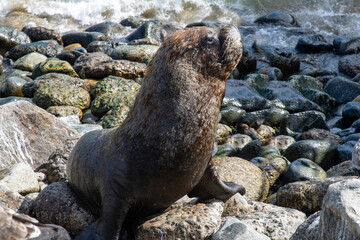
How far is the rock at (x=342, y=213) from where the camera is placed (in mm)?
2467

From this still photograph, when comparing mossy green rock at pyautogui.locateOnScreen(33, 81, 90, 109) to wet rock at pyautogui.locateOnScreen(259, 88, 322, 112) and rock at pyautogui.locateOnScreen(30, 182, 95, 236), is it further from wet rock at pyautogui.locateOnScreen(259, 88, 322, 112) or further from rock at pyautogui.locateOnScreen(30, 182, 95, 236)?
rock at pyautogui.locateOnScreen(30, 182, 95, 236)

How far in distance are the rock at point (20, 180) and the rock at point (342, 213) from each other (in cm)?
416

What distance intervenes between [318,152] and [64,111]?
6.24 meters

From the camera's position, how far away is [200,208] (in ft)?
14.3

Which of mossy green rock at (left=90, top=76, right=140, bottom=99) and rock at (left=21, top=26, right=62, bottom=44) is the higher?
mossy green rock at (left=90, top=76, right=140, bottom=99)

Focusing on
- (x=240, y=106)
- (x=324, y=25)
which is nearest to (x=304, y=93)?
(x=240, y=106)

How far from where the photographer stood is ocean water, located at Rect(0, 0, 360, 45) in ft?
82.2

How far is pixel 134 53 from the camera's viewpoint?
1521 cm

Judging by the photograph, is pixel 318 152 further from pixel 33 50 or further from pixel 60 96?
pixel 33 50

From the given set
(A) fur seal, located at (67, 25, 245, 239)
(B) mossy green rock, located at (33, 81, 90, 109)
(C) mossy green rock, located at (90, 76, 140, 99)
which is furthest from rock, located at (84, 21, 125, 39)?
(A) fur seal, located at (67, 25, 245, 239)

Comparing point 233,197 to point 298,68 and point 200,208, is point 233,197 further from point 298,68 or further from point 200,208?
point 298,68

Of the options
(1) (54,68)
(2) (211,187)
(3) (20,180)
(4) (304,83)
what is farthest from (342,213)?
(1) (54,68)

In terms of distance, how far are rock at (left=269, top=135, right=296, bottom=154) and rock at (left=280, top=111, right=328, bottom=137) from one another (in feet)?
2.85

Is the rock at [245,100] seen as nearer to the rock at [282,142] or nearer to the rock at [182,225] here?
the rock at [282,142]
